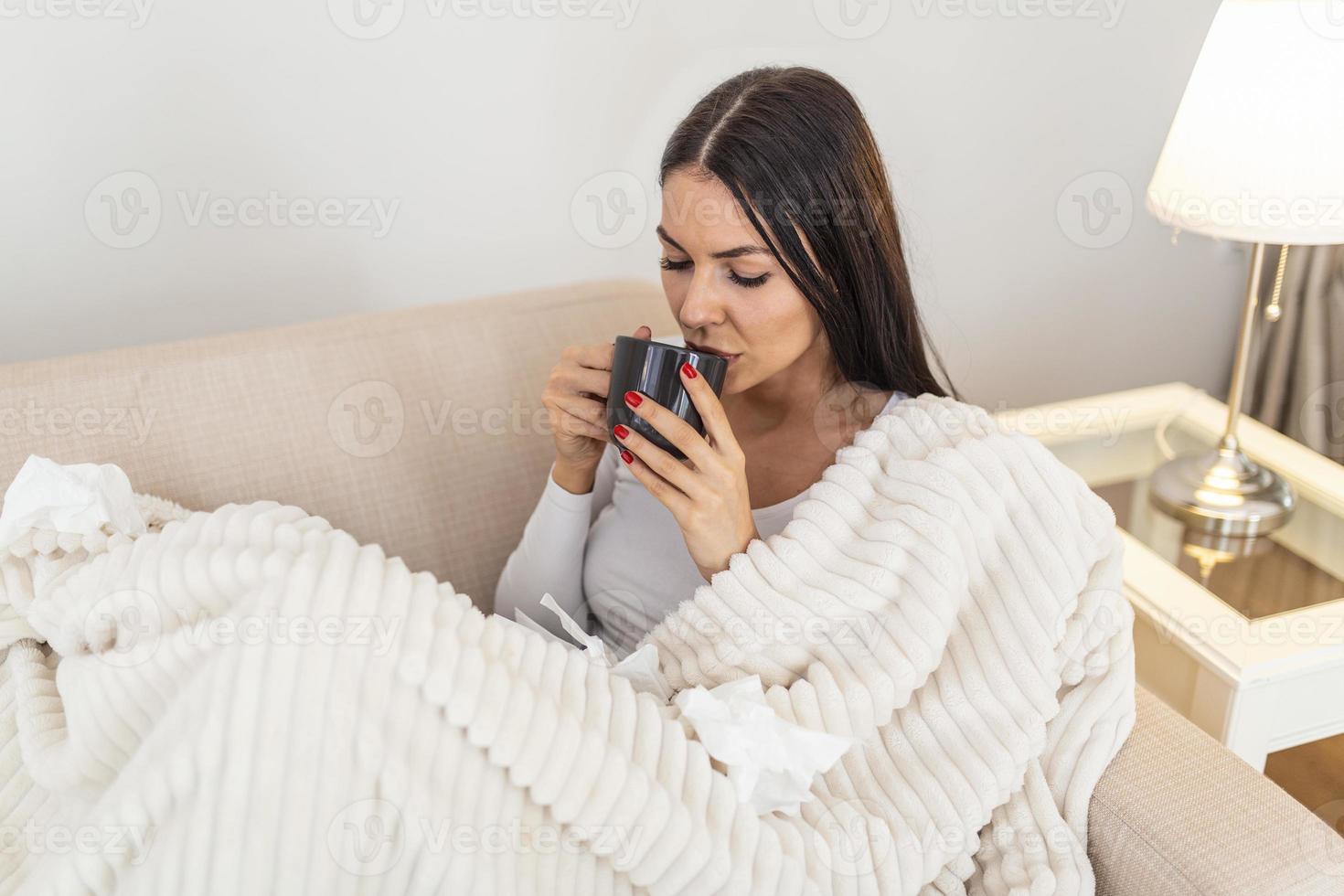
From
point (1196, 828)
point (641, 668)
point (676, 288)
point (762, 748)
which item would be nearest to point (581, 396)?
point (676, 288)

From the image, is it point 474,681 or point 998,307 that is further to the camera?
point 998,307

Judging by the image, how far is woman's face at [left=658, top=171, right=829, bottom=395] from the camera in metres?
1.04

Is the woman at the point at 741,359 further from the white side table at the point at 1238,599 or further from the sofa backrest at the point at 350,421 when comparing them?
the white side table at the point at 1238,599

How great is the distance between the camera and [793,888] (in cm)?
83

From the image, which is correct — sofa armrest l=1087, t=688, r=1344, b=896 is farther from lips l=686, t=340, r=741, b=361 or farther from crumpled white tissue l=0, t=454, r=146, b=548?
crumpled white tissue l=0, t=454, r=146, b=548

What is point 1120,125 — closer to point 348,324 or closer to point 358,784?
point 348,324

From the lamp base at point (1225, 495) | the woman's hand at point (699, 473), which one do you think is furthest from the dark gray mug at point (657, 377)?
the lamp base at point (1225, 495)

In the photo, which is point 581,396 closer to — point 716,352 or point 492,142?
point 716,352

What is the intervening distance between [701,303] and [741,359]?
7 cm

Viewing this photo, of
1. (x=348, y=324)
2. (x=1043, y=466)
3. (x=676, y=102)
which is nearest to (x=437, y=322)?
(x=348, y=324)

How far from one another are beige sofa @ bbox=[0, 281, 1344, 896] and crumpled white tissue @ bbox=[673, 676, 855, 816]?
36 centimetres

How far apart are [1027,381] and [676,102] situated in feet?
3.18

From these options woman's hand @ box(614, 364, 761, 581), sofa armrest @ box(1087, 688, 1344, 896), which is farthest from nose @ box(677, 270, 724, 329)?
sofa armrest @ box(1087, 688, 1344, 896)

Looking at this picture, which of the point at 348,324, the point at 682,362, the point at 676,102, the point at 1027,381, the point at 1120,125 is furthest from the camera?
the point at 1027,381
